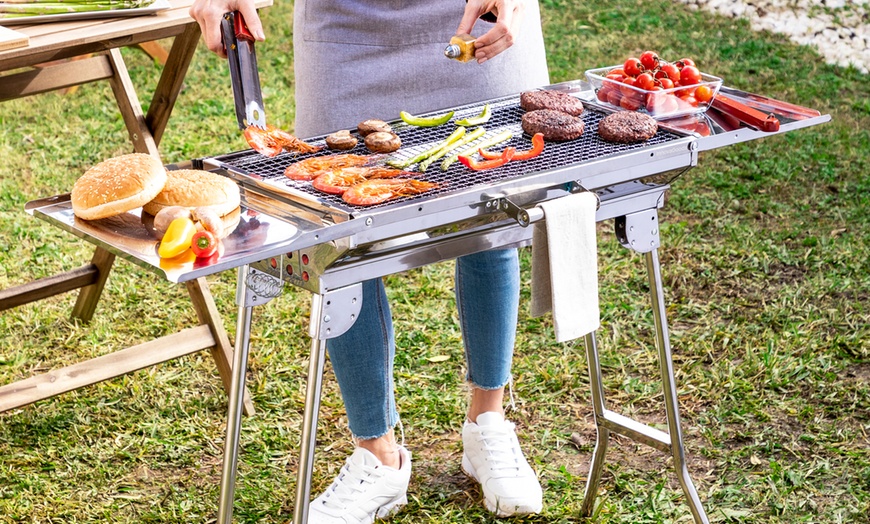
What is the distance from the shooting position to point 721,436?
10.1 ft

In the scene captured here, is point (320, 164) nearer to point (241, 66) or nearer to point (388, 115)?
point (241, 66)

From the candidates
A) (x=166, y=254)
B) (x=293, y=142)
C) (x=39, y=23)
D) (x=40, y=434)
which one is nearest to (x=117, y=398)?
(x=40, y=434)

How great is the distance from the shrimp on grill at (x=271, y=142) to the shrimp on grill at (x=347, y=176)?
192 mm

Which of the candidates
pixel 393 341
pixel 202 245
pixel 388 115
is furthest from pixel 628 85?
pixel 202 245

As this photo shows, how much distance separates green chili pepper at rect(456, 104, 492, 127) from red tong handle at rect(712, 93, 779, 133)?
1.82 ft

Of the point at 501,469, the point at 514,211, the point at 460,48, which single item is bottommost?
the point at 501,469

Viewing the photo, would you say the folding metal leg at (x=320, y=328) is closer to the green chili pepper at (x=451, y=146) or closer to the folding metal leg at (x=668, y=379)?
the green chili pepper at (x=451, y=146)

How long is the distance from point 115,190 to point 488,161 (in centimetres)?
72

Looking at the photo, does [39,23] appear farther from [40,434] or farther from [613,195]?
[613,195]

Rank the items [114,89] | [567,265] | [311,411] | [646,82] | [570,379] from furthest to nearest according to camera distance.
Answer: [570,379] → [114,89] → [646,82] → [567,265] → [311,411]

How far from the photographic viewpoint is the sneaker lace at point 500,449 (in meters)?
2.70

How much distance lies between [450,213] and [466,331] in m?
0.94

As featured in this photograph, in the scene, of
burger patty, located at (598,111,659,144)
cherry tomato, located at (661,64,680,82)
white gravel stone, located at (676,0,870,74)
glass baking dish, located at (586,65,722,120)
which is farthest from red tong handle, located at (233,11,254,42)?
white gravel stone, located at (676,0,870,74)

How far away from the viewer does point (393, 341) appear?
2.50 m
